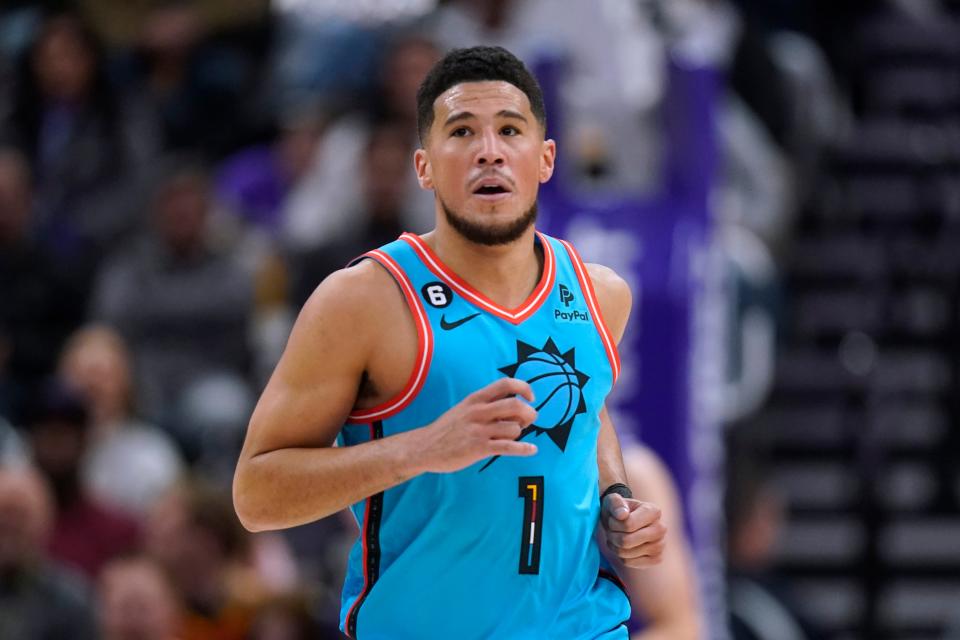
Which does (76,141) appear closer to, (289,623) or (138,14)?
(138,14)

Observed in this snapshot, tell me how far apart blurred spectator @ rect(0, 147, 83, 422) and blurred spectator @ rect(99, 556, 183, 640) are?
278cm

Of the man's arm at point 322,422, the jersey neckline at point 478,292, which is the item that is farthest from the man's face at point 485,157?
the man's arm at point 322,422

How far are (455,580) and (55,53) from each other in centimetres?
726

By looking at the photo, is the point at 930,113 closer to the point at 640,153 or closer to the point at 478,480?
the point at 640,153

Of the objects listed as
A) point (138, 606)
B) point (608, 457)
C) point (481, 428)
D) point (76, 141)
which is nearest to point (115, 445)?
point (138, 606)

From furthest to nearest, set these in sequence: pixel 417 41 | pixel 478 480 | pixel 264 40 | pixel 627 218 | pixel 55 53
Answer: pixel 264 40
pixel 55 53
pixel 417 41
pixel 627 218
pixel 478 480

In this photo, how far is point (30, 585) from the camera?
6.99m

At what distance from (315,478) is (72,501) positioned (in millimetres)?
4457

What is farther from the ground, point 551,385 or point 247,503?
point 551,385

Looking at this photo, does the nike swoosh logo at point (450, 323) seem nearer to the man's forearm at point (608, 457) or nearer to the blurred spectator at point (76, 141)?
the man's forearm at point (608, 457)

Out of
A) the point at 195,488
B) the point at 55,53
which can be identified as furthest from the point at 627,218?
the point at 55,53

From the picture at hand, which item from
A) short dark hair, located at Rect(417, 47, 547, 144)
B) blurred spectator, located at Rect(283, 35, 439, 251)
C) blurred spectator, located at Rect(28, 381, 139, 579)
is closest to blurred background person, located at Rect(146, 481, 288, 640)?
blurred spectator, located at Rect(28, 381, 139, 579)

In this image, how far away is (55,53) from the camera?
33.7ft

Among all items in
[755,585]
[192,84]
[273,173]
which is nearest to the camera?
[755,585]
